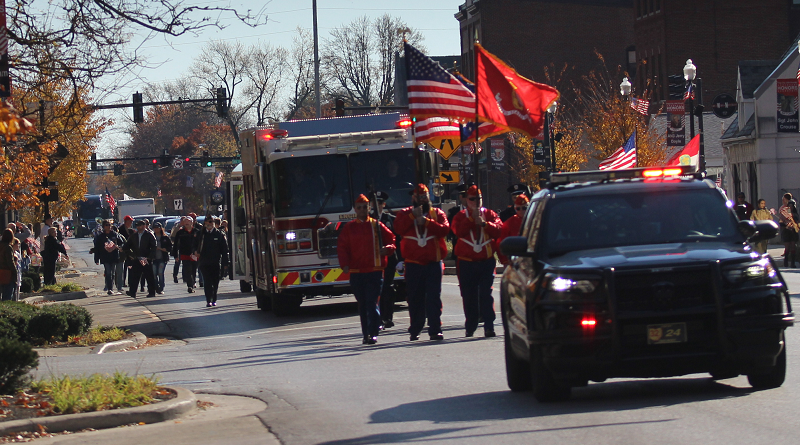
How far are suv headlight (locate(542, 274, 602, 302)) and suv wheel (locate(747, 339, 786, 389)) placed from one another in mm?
1623

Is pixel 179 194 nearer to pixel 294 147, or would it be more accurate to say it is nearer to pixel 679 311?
pixel 294 147

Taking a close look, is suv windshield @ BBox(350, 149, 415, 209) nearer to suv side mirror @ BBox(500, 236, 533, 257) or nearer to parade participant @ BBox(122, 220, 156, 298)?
suv side mirror @ BBox(500, 236, 533, 257)

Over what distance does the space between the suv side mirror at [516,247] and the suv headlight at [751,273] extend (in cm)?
152

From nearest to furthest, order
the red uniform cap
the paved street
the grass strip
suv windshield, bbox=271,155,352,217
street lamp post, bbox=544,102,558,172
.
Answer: the paved street < the grass strip < the red uniform cap < suv windshield, bbox=271,155,352,217 < street lamp post, bbox=544,102,558,172

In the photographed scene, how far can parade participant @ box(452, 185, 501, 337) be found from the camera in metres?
14.5

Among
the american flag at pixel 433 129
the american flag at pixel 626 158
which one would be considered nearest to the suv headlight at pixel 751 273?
the american flag at pixel 433 129

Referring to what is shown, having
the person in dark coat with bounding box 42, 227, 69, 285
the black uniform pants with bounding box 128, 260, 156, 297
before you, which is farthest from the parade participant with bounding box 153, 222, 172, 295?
the person in dark coat with bounding box 42, 227, 69, 285

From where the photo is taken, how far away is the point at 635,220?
9297mm

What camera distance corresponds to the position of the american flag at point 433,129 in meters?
19.9

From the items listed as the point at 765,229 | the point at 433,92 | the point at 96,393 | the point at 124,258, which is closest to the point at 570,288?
the point at 765,229

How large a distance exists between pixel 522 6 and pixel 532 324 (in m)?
68.8

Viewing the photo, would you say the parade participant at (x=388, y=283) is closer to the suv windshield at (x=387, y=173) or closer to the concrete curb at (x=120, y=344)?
the suv windshield at (x=387, y=173)

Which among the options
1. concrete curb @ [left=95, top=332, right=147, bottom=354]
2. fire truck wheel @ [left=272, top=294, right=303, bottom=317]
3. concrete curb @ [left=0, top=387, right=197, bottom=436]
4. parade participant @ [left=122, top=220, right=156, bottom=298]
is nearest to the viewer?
concrete curb @ [left=0, top=387, right=197, bottom=436]

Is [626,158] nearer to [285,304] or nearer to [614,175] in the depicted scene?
[285,304]
